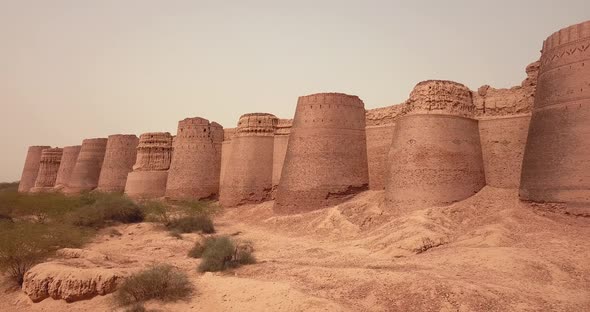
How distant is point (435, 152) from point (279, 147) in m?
9.15

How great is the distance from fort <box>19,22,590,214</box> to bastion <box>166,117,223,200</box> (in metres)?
0.06

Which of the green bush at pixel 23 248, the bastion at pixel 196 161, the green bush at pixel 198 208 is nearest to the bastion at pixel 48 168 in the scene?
the bastion at pixel 196 161

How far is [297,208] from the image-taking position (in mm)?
16531

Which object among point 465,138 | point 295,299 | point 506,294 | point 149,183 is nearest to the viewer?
point 506,294

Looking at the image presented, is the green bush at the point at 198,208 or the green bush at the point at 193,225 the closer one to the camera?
the green bush at the point at 193,225

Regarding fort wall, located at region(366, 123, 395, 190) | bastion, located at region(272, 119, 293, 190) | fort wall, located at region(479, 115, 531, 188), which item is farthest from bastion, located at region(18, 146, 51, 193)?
fort wall, located at region(479, 115, 531, 188)

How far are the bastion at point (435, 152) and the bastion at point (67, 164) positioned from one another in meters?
27.6

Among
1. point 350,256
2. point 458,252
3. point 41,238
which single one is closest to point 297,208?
point 350,256

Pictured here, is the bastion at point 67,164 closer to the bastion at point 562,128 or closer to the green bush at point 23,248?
the green bush at point 23,248

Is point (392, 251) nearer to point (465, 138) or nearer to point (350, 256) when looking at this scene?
point (350, 256)

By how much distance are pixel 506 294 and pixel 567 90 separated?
268 inches

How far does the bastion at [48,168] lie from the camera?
34.8 m

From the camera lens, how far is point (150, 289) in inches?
333

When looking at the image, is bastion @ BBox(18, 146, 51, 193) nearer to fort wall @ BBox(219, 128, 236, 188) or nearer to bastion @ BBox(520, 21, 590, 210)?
fort wall @ BBox(219, 128, 236, 188)
